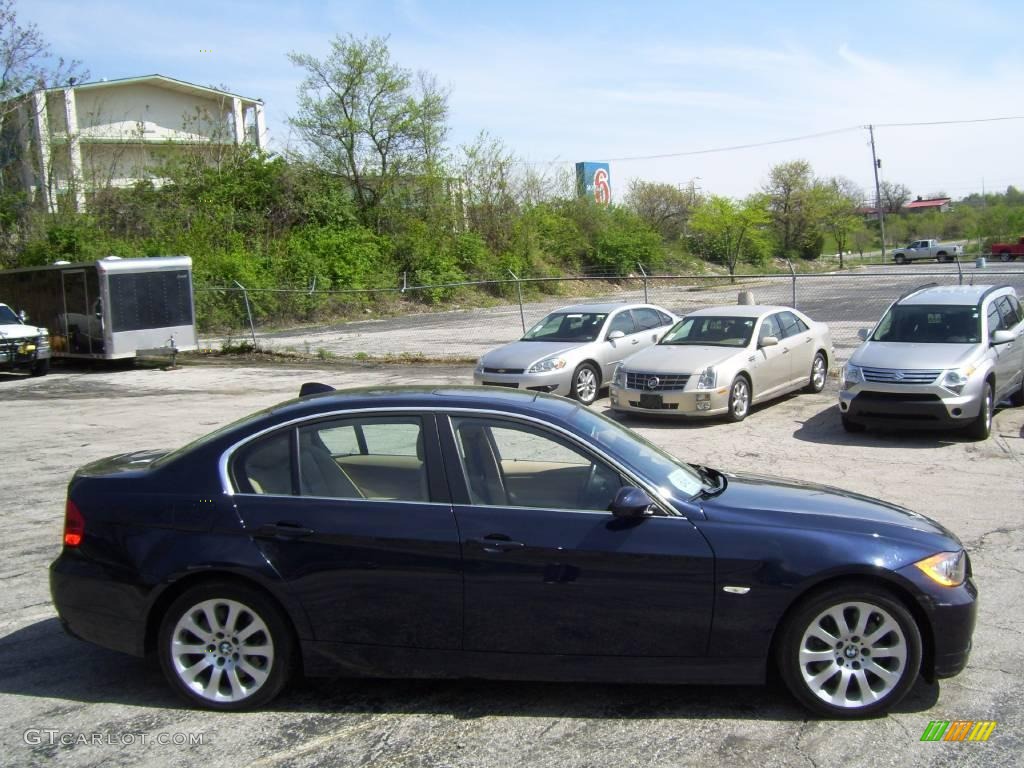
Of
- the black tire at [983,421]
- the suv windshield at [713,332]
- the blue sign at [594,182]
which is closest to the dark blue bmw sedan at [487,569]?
the black tire at [983,421]

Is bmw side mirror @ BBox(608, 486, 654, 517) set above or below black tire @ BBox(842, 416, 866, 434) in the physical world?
above

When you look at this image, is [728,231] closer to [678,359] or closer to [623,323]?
[623,323]

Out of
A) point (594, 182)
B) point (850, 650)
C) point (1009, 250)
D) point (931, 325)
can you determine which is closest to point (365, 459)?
point (850, 650)

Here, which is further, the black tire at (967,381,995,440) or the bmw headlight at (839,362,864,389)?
the bmw headlight at (839,362,864,389)

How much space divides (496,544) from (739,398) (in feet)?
29.4

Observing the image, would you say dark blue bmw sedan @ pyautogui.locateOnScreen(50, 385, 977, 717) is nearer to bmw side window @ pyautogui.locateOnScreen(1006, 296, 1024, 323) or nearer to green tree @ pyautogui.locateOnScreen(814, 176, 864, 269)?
bmw side window @ pyautogui.locateOnScreen(1006, 296, 1024, 323)

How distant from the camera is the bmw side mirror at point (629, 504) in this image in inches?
168

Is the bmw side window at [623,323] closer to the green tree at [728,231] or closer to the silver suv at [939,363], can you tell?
the silver suv at [939,363]

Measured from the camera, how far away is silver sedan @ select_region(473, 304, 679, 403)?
14.0m

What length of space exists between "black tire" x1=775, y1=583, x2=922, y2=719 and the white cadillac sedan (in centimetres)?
802

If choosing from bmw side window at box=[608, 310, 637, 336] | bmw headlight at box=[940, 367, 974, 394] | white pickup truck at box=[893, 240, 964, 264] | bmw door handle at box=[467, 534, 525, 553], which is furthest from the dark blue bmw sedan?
white pickup truck at box=[893, 240, 964, 264]

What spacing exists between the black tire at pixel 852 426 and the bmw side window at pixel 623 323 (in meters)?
4.52

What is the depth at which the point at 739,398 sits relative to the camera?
12695mm

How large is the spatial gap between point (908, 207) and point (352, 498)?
13429cm
